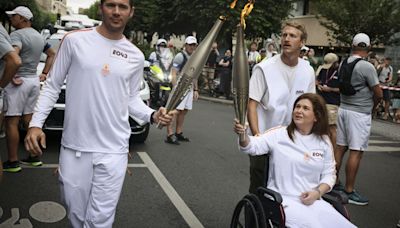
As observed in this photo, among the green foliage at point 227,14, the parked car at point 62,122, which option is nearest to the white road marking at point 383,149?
the parked car at point 62,122

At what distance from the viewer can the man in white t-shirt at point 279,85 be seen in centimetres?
373

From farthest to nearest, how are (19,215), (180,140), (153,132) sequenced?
1. (153,132)
2. (180,140)
3. (19,215)

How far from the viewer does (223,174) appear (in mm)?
6438

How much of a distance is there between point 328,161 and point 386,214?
2219mm

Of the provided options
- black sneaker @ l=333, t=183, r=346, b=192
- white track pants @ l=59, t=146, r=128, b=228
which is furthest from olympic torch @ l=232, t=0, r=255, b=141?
black sneaker @ l=333, t=183, r=346, b=192

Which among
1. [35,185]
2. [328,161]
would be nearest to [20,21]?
[35,185]

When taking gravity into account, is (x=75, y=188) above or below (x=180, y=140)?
above

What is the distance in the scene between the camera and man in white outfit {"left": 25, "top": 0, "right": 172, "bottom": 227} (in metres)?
3.00

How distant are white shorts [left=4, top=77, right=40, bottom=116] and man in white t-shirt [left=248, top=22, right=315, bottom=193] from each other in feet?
10.4

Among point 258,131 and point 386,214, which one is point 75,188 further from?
point 386,214

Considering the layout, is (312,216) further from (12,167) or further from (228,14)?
(228,14)

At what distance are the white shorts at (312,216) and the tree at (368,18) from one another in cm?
1807

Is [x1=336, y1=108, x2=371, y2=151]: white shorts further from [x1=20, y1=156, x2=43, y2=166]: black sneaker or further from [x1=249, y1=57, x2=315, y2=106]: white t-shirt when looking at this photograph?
[x1=20, y1=156, x2=43, y2=166]: black sneaker

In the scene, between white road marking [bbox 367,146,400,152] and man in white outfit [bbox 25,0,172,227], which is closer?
man in white outfit [bbox 25,0,172,227]
